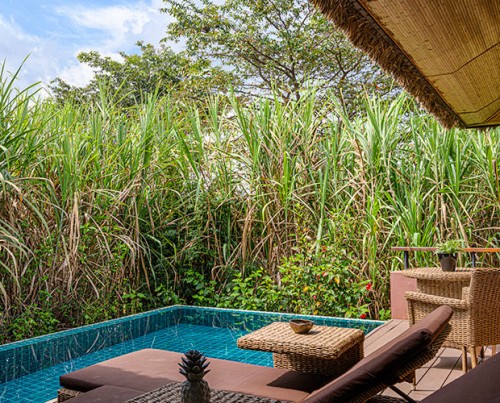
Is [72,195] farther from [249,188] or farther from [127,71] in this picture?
[127,71]

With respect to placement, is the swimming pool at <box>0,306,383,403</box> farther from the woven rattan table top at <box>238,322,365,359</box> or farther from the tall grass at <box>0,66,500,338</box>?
the woven rattan table top at <box>238,322,365,359</box>

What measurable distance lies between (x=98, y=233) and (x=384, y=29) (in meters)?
3.76

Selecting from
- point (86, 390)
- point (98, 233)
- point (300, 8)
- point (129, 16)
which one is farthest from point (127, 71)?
point (129, 16)

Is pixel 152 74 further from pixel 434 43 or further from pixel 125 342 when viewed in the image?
pixel 434 43

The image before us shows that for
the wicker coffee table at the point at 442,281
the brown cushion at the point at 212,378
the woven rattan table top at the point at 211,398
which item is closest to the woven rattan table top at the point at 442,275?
the wicker coffee table at the point at 442,281

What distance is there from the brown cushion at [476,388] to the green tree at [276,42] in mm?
11718

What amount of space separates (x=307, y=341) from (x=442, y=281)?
1.50 m

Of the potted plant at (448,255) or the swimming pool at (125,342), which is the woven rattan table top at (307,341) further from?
the swimming pool at (125,342)

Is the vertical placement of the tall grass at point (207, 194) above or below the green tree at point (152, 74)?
below

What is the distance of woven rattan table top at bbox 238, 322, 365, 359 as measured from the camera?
265 cm

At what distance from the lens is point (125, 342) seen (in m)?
5.43

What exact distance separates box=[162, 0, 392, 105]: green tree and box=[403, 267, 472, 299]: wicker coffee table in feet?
30.3

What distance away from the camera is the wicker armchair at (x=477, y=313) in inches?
130

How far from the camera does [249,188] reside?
21.1 ft
